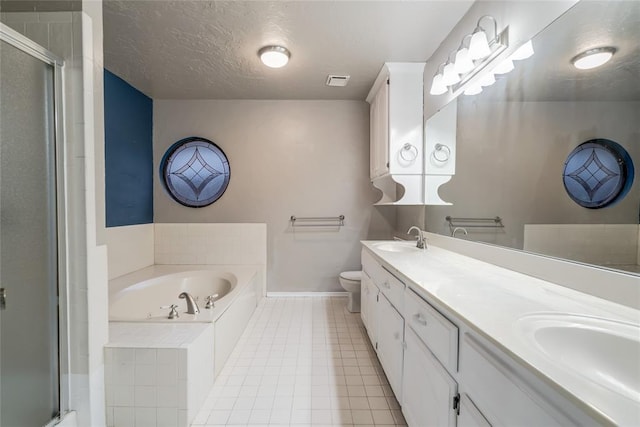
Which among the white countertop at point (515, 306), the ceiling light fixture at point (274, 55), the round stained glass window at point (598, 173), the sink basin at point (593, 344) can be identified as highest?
the ceiling light fixture at point (274, 55)

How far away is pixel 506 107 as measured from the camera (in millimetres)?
1468

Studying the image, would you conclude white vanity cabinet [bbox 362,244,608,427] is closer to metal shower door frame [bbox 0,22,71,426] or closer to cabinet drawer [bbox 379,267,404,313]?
cabinet drawer [bbox 379,267,404,313]

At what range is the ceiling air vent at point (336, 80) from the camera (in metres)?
2.65

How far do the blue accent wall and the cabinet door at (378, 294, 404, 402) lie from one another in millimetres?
2609

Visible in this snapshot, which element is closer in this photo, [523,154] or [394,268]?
[523,154]

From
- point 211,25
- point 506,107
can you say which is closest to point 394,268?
point 506,107

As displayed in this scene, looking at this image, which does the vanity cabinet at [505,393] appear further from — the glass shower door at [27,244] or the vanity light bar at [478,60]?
the glass shower door at [27,244]

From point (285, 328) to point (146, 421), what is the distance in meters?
1.27

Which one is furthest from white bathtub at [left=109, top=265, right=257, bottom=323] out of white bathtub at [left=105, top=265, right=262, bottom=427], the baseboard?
the baseboard

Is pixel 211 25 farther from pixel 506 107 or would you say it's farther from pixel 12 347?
pixel 12 347

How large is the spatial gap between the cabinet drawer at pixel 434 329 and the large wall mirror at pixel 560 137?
2.00 feet

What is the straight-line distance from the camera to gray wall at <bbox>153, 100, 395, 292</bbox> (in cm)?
324

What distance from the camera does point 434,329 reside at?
1.03 metres

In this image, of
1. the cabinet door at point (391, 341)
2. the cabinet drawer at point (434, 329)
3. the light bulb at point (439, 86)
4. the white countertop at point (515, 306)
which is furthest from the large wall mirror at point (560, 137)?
the cabinet door at point (391, 341)
